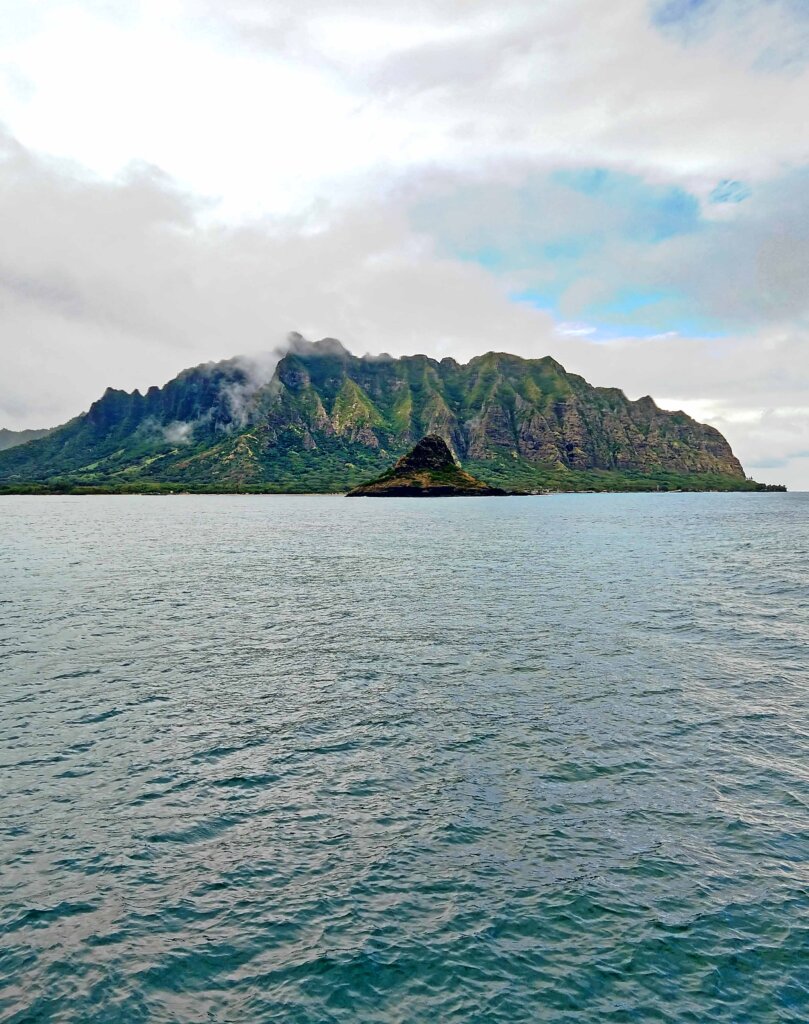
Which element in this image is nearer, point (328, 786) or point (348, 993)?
point (348, 993)

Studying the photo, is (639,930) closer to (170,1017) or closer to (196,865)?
(170,1017)

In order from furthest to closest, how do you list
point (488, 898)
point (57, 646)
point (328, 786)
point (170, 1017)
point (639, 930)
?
point (57, 646) → point (328, 786) → point (488, 898) → point (639, 930) → point (170, 1017)

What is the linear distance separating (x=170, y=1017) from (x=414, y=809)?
41.2ft

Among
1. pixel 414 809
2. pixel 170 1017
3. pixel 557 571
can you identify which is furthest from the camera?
pixel 557 571

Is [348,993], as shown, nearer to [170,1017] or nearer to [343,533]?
[170,1017]

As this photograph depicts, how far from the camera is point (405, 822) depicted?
85.0ft

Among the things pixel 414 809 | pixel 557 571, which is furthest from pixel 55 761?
pixel 557 571

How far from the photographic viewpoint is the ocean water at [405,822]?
17.7m

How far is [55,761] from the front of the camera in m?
31.5

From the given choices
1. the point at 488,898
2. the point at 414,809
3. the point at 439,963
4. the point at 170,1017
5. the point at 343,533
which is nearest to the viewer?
the point at 170,1017

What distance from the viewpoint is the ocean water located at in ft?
58.1

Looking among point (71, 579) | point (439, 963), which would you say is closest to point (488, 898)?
point (439, 963)

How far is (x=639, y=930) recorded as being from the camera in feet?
64.6

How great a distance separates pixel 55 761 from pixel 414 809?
1905cm
